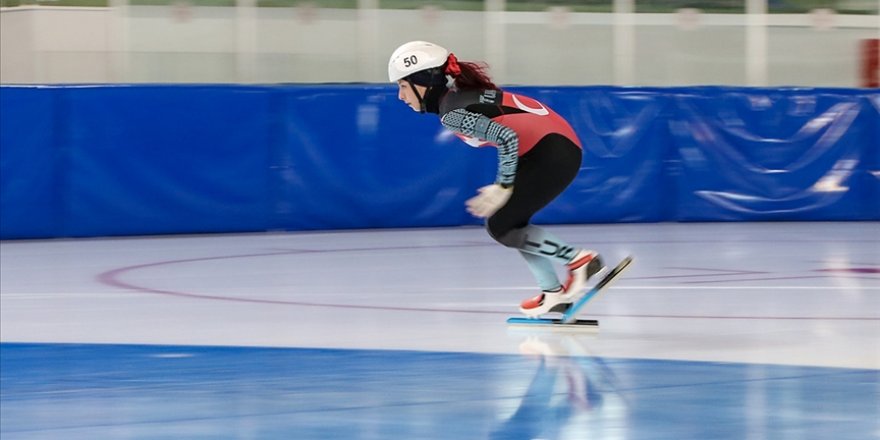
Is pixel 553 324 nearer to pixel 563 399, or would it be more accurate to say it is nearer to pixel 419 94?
pixel 419 94

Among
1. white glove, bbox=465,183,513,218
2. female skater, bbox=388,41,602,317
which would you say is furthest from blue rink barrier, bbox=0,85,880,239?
white glove, bbox=465,183,513,218

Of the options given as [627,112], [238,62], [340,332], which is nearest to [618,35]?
[627,112]

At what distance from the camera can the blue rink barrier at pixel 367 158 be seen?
11.1 meters

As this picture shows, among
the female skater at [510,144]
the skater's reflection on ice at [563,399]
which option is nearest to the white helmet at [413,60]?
the female skater at [510,144]

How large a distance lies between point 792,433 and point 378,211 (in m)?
8.31

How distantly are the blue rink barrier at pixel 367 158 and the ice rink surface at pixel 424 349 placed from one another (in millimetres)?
1508

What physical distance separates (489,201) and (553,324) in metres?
0.76

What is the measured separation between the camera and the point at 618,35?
1457 cm

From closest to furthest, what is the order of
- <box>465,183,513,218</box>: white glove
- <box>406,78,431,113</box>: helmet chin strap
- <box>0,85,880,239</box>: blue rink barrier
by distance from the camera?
1. <box>465,183,513,218</box>: white glove
2. <box>406,78,431,113</box>: helmet chin strap
3. <box>0,85,880,239</box>: blue rink barrier

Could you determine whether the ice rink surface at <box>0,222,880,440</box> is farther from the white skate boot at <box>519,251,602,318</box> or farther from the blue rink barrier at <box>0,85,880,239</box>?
the blue rink barrier at <box>0,85,880,239</box>

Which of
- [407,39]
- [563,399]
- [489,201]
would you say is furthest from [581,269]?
[407,39]

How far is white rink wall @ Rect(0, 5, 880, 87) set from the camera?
1314 centimetres

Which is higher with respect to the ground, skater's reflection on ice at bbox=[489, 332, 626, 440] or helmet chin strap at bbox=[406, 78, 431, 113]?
helmet chin strap at bbox=[406, 78, 431, 113]

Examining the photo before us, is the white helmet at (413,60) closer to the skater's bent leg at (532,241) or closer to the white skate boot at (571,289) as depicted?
the skater's bent leg at (532,241)
